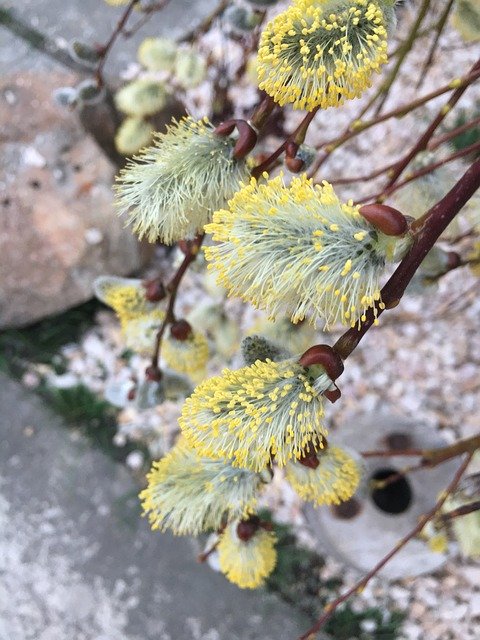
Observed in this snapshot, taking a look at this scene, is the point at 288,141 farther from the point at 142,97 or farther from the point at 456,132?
the point at 142,97

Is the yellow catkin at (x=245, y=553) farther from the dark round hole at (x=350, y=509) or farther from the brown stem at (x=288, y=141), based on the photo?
the dark round hole at (x=350, y=509)

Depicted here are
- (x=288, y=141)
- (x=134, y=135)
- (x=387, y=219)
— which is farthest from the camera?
(x=134, y=135)

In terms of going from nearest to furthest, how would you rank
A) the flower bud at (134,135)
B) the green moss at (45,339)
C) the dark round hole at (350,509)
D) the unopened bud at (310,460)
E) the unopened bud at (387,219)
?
1. the unopened bud at (387,219)
2. the unopened bud at (310,460)
3. the dark round hole at (350,509)
4. the flower bud at (134,135)
5. the green moss at (45,339)

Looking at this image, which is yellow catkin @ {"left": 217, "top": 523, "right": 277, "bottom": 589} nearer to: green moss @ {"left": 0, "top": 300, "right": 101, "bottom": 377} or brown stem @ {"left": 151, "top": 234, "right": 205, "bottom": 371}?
brown stem @ {"left": 151, "top": 234, "right": 205, "bottom": 371}

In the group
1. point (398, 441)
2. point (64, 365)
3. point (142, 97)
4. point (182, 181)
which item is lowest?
point (64, 365)

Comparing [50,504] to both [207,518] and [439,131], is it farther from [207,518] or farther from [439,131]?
[439,131]

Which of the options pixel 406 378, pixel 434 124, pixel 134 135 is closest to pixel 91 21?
pixel 134 135

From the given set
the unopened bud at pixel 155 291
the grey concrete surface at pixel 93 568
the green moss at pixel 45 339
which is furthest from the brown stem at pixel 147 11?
the grey concrete surface at pixel 93 568

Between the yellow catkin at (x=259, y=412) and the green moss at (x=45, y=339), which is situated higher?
the yellow catkin at (x=259, y=412)
